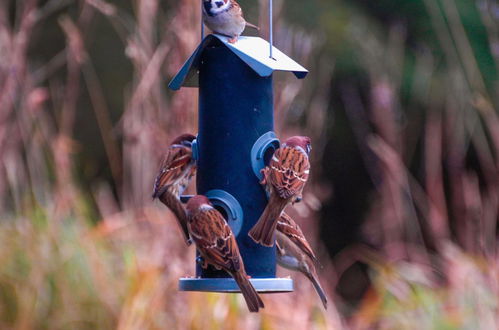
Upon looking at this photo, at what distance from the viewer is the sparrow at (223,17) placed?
140 inches

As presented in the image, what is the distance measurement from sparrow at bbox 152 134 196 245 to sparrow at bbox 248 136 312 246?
0.26m

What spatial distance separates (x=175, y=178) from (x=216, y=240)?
334 mm

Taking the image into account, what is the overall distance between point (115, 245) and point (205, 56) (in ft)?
5.62

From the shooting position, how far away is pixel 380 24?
9.39m

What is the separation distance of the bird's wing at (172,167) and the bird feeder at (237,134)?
0.07m

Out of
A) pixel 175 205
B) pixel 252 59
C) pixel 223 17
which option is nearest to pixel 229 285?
pixel 175 205

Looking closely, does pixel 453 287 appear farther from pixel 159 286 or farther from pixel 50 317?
pixel 50 317

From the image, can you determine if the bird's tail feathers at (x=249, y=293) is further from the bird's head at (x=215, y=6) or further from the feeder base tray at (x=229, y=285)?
the bird's head at (x=215, y=6)

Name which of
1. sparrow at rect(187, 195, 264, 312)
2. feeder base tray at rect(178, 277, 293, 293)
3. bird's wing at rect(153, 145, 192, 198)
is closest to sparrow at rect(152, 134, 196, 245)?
bird's wing at rect(153, 145, 192, 198)

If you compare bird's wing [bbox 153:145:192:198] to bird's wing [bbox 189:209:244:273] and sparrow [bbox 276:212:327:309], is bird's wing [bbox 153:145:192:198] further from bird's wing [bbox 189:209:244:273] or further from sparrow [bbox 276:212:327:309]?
sparrow [bbox 276:212:327:309]

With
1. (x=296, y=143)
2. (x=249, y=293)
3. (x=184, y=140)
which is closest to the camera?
A: (x=249, y=293)

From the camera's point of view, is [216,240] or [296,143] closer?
[216,240]

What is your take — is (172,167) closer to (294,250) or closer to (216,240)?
(216,240)

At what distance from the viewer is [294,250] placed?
3.75m
